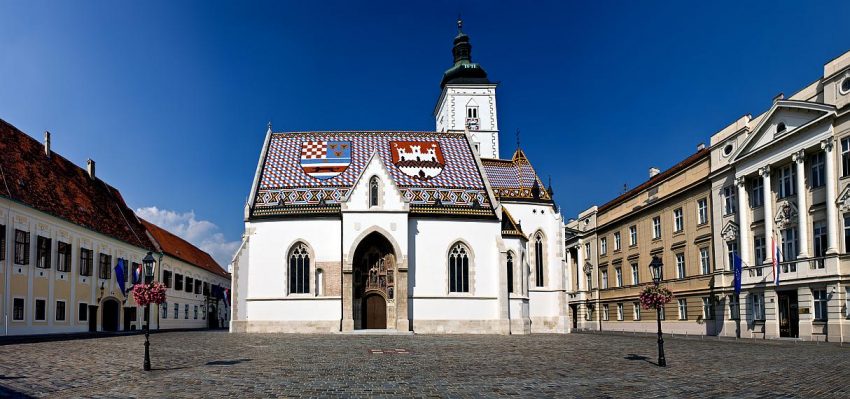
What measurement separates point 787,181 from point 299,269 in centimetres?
2820

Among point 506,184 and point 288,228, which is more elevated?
point 506,184

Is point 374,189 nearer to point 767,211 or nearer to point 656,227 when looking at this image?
point 767,211

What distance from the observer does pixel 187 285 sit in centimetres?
6462

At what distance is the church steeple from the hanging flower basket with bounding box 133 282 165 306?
51.7 metres

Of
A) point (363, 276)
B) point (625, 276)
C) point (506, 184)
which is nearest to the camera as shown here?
point (363, 276)

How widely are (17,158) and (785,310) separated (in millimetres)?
43225

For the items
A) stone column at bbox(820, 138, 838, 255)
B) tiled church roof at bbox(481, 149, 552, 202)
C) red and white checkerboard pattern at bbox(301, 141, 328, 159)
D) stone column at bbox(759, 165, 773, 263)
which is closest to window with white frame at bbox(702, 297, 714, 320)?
stone column at bbox(759, 165, 773, 263)

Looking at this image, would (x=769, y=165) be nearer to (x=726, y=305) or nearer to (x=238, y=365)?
(x=726, y=305)

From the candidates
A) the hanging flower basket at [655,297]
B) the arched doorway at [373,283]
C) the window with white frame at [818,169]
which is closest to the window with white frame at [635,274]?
the window with white frame at [818,169]

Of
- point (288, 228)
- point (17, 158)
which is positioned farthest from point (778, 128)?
point (17, 158)

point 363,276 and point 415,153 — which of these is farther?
point 415,153

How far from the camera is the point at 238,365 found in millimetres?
19547

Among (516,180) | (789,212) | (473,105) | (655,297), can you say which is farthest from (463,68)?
(655,297)

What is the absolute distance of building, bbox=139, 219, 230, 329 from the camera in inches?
2271
